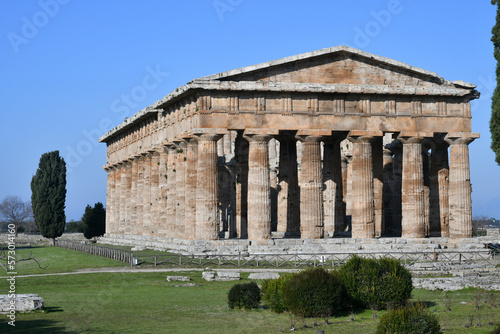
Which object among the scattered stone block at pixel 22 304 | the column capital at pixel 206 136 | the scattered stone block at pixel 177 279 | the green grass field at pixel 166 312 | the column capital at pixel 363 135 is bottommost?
the green grass field at pixel 166 312

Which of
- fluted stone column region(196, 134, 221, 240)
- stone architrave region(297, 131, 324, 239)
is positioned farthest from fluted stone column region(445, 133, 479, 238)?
fluted stone column region(196, 134, 221, 240)

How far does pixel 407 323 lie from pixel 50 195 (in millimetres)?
62744

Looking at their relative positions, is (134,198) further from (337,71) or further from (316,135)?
(337,71)

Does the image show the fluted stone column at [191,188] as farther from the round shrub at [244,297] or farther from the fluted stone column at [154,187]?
the round shrub at [244,297]

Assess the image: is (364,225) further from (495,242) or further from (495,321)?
(495,321)

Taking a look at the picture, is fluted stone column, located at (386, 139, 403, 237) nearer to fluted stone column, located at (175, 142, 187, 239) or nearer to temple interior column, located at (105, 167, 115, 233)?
fluted stone column, located at (175, 142, 187, 239)

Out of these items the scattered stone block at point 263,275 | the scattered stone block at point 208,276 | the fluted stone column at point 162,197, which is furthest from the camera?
the fluted stone column at point 162,197

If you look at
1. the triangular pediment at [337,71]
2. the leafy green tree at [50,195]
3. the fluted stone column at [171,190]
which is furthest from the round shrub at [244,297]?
the leafy green tree at [50,195]

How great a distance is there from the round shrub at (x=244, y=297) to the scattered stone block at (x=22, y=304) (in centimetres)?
598

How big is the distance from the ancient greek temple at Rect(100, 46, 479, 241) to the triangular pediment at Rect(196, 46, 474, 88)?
0.06 metres

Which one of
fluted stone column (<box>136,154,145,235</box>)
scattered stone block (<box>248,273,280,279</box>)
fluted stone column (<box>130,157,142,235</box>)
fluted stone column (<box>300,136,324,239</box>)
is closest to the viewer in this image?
scattered stone block (<box>248,273,280,279</box>)

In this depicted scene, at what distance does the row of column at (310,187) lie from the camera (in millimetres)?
42562

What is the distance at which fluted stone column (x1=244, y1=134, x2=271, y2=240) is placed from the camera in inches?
1667

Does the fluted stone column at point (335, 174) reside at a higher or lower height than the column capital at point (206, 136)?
lower
